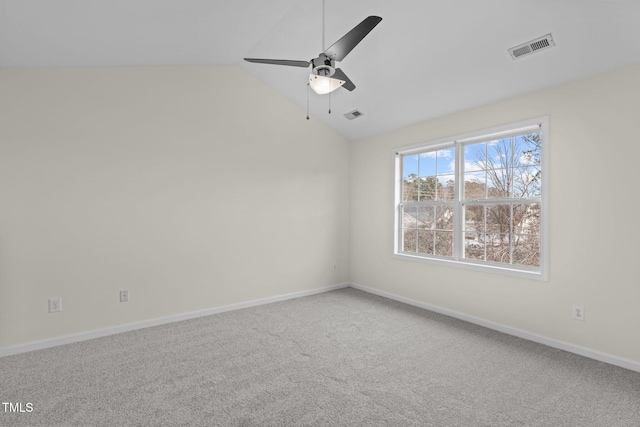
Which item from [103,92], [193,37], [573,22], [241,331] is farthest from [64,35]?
[573,22]

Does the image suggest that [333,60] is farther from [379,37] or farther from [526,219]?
[526,219]

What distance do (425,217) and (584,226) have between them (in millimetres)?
1790

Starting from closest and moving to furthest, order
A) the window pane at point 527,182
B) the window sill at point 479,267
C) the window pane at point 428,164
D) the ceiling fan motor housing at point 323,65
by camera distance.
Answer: the ceiling fan motor housing at point 323,65 → the window sill at point 479,267 → the window pane at point 527,182 → the window pane at point 428,164

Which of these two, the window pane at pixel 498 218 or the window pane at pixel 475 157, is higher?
the window pane at pixel 475 157

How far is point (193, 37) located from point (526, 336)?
14.3ft

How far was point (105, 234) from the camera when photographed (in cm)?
327

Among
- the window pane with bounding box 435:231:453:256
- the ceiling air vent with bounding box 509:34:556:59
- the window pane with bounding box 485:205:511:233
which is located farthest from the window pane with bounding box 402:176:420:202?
the ceiling air vent with bounding box 509:34:556:59

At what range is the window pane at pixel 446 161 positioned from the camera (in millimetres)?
4020

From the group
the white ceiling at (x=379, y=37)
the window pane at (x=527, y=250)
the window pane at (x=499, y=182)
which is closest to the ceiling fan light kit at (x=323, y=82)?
the white ceiling at (x=379, y=37)

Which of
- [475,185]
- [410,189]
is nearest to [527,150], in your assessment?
[475,185]

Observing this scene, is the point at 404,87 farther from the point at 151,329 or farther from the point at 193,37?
the point at 151,329

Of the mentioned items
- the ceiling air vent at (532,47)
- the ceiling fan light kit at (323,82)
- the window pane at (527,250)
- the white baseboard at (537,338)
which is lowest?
the white baseboard at (537,338)

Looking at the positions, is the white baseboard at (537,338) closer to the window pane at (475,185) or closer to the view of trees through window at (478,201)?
the view of trees through window at (478,201)

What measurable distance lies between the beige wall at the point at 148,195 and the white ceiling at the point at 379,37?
0.37 meters
